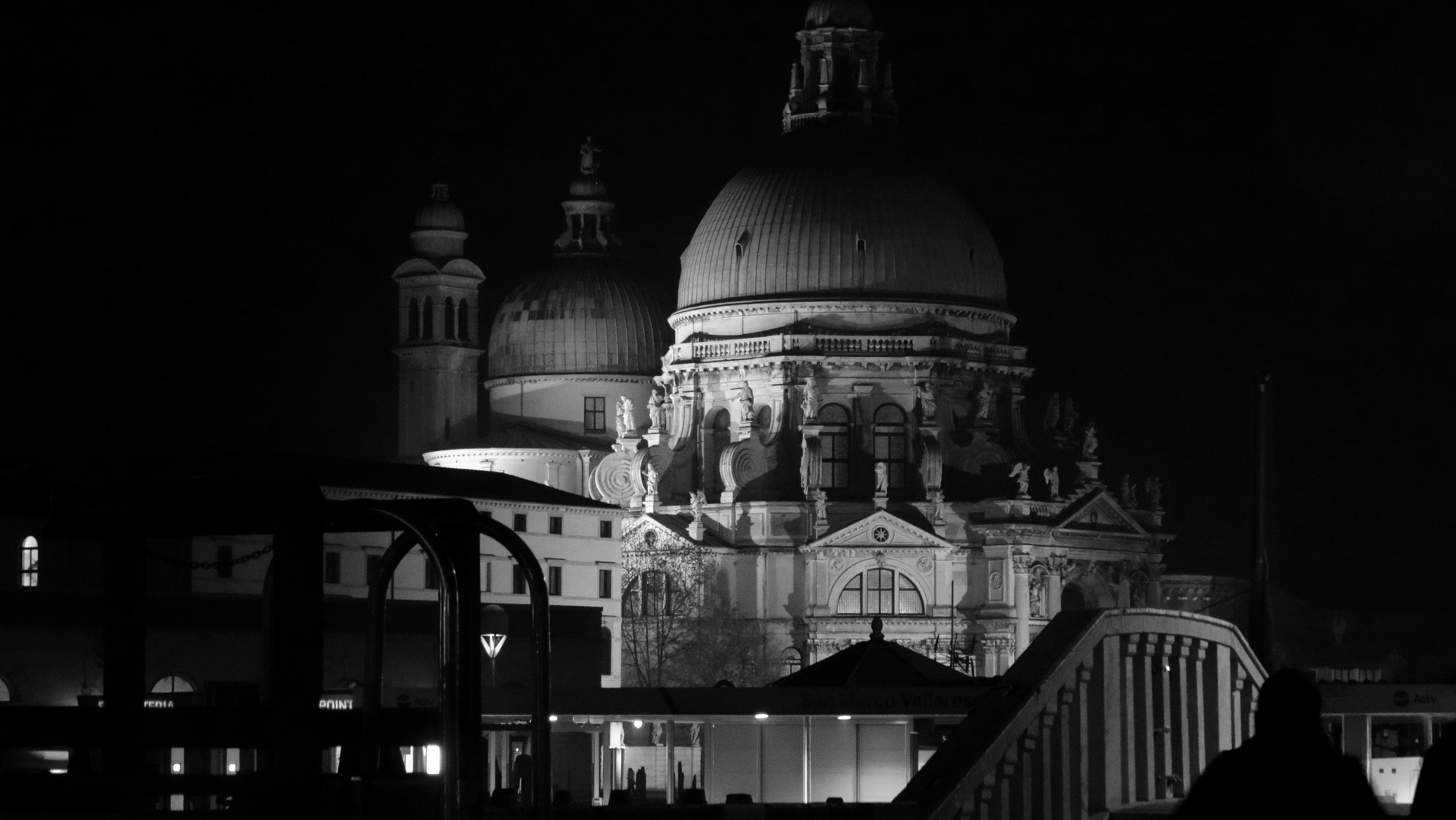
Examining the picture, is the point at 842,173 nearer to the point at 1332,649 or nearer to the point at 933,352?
the point at 933,352

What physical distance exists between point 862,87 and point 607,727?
216 feet

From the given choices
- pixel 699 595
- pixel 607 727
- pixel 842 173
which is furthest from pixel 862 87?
pixel 607 727

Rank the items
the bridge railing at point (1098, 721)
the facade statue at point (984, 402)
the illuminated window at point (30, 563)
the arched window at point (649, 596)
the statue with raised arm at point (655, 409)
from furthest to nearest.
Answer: the statue with raised arm at point (655, 409) → the facade statue at point (984, 402) → the arched window at point (649, 596) → the illuminated window at point (30, 563) → the bridge railing at point (1098, 721)

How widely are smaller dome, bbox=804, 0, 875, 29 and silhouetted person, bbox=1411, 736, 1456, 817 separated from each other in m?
103

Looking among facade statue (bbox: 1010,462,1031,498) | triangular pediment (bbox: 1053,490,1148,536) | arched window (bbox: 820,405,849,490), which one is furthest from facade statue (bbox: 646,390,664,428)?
triangular pediment (bbox: 1053,490,1148,536)

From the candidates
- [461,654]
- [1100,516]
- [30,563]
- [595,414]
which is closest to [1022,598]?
[1100,516]

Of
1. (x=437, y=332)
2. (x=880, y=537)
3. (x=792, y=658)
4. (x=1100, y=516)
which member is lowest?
(x=792, y=658)

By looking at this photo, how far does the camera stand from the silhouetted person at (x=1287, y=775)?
1189 centimetres

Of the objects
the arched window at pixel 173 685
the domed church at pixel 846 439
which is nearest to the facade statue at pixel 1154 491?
the domed church at pixel 846 439

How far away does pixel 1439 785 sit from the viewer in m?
12.6

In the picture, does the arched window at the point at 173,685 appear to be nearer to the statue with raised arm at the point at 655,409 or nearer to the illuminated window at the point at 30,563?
the illuminated window at the point at 30,563

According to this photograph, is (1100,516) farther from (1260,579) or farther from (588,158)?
(1260,579)

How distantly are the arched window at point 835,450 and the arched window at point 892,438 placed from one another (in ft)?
3.82

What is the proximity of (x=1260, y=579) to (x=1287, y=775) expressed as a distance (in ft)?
89.9
